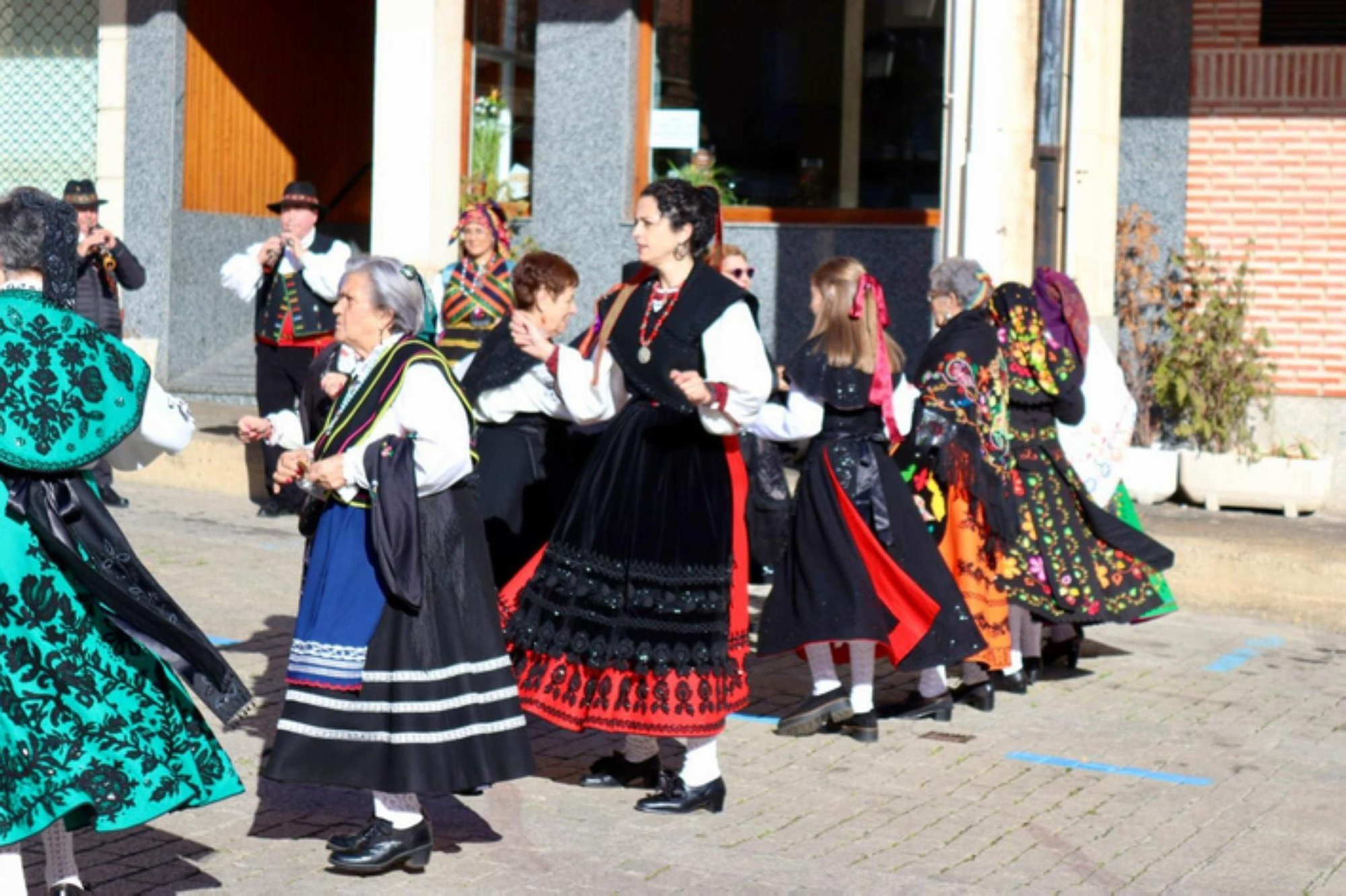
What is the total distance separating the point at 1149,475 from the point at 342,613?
7386 millimetres

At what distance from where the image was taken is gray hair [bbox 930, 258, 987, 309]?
7.99 metres

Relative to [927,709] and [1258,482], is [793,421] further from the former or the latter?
[1258,482]

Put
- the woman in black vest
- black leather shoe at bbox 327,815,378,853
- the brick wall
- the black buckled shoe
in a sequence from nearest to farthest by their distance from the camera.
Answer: black leather shoe at bbox 327,815,378,853
the woman in black vest
the black buckled shoe
the brick wall

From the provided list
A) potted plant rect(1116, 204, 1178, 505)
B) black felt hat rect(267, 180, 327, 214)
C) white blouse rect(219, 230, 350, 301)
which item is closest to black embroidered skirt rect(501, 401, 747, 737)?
white blouse rect(219, 230, 350, 301)

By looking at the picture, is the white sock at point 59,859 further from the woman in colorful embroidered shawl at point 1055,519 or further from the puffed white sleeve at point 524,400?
the woman in colorful embroidered shawl at point 1055,519

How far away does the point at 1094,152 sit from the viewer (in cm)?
→ 1130

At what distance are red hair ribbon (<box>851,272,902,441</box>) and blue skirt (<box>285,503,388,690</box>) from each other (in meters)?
2.50

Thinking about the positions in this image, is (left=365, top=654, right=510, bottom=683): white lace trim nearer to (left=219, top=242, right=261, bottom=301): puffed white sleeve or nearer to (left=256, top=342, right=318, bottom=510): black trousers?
(left=256, top=342, right=318, bottom=510): black trousers

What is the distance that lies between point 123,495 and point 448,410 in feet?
25.6

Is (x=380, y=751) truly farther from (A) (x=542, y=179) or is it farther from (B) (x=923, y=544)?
(A) (x=542, y=179)

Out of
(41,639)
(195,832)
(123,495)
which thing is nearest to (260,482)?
(123,495)

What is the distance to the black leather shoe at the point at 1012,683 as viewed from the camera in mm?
8289

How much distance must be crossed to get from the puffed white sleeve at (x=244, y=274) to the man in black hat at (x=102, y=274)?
48 centimetres

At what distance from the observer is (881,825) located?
6176 millimetres
